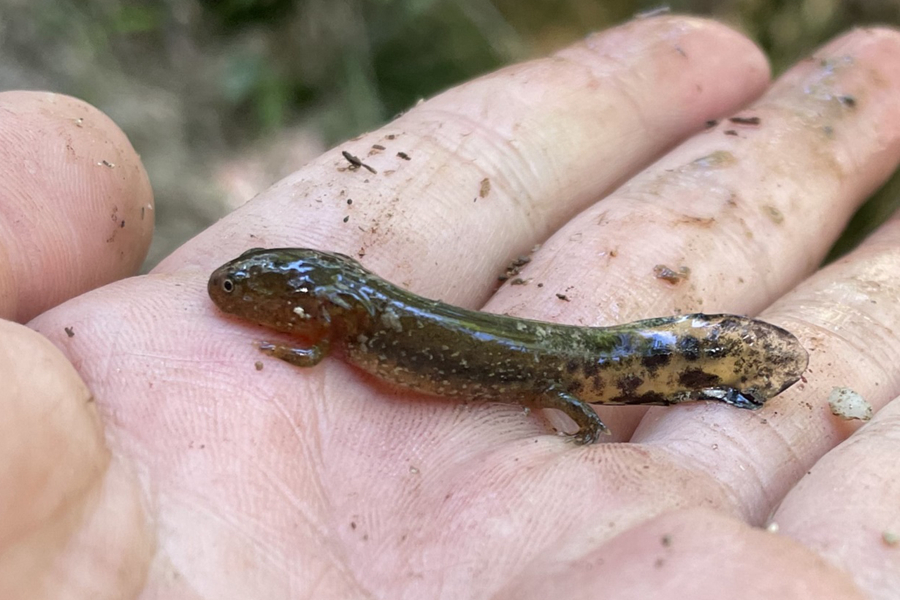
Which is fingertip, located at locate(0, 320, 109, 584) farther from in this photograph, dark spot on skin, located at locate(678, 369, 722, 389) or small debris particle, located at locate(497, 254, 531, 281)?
dark spot on skin, located at locate(678, 369, 722, 389)

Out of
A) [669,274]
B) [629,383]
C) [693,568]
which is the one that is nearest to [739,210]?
[669,274]

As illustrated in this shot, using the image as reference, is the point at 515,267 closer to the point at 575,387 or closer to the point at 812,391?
the point at 575,387

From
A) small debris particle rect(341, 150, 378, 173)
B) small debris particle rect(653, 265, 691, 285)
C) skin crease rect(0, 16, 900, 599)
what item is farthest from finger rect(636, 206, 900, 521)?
small debris particle rect(341, 150, 378, 173)

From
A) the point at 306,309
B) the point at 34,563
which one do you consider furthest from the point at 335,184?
the point at 34,563

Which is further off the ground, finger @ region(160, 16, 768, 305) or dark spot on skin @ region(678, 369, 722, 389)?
finger @ region(160, 16, 768, 305)

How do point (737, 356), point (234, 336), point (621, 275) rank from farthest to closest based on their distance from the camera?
point (621, 275)
point (737, 356)
point (234, 336)

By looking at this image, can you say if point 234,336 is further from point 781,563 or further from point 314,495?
point 781,563

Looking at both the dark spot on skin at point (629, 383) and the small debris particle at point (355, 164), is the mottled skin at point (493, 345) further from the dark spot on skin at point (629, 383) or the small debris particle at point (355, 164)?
the small debris particle at point (355, 164)
